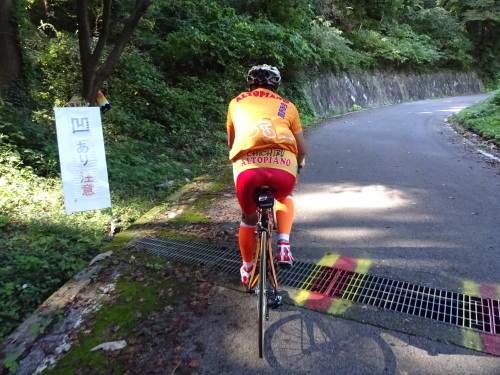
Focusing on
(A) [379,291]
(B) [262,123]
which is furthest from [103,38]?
(A) [379,291]

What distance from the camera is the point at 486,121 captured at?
11500mm

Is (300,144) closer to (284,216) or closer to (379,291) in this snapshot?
(284,216)

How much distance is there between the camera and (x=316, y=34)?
17500 mm

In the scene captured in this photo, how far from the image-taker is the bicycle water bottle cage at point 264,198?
9.03 ft

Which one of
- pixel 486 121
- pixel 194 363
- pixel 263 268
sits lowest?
pixel 194 363

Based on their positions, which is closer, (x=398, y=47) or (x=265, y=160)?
(x=265, y=160)

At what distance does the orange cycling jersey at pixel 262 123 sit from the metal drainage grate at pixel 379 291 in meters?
1.37

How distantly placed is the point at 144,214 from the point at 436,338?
4041 millimetres

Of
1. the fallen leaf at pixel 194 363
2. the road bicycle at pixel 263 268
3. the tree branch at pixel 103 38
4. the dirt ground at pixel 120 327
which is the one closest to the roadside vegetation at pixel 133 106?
the dirt ground at pixel 120 327

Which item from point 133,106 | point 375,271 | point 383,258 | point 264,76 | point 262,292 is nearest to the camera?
point 262,292

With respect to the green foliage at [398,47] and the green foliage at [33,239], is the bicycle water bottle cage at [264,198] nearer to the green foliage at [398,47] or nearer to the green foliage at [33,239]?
the green foliage at [33,239]

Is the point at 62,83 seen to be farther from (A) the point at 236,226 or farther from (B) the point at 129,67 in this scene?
(A) the point at 236,226

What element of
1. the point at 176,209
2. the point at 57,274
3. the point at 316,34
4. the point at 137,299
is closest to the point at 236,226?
the point at 176,209

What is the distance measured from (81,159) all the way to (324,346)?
11.6 feet
